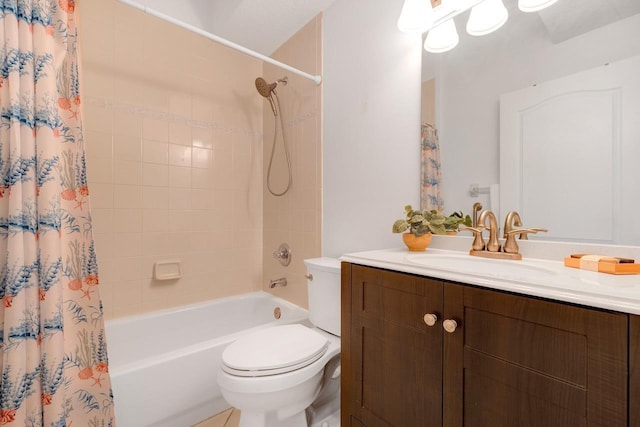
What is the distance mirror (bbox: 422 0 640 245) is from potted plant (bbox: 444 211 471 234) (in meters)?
0.03

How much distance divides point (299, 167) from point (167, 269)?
109 centimetres

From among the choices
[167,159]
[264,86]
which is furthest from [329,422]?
[264,86]

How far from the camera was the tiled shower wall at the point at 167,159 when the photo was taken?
166 cm

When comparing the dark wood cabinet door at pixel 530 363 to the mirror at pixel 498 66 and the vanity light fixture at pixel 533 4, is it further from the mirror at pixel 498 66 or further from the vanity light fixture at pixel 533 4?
the vanity light fixture at pixel 533 4

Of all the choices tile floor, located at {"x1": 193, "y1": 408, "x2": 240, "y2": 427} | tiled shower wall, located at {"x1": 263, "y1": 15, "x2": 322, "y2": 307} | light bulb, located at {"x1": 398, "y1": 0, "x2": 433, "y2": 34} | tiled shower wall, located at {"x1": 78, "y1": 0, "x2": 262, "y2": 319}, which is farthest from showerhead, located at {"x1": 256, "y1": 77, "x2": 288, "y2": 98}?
tile floor, located at {"x1": 193, "y1": 408, "x2": 240, "y2": 427}

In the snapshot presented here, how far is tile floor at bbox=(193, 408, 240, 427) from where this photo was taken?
141cm

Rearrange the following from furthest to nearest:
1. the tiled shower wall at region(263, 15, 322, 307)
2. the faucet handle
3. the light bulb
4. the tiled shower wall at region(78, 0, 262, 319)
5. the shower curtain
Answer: the tiled shower wall at region(263, 15, 322, 307)
the tiled shower wall at region(78, 0, 262, 319)
the light bulb
the faucet handle
the shower curtain

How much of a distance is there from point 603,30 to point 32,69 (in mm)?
1722

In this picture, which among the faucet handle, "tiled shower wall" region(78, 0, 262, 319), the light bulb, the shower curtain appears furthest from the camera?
"tiled shower wall" region(78, 0, 262, 319)

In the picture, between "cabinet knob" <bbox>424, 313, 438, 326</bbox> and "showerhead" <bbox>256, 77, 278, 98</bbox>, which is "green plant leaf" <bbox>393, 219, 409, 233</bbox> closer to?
"cabinet knob" <bbox>424, 313, 438, 326</bbox>

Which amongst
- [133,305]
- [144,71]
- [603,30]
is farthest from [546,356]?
[144,71]

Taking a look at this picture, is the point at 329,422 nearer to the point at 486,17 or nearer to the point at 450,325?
the point at 450,325

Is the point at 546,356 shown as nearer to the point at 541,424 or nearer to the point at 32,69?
the point at 541,424

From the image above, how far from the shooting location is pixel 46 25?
90 cm
